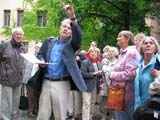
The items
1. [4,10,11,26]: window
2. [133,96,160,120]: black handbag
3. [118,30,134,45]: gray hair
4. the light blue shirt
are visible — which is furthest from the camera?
[4,10,11,26]: window

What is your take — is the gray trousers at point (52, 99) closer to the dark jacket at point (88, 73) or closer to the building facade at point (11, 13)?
the dark jacket at point (88, 73)

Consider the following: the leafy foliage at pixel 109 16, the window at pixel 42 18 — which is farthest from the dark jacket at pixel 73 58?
the window at pixel 42 18

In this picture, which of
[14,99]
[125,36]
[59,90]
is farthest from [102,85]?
[59,90]

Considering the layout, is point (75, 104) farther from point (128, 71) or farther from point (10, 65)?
point (128, 71)

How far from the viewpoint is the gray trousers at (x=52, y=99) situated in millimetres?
6438

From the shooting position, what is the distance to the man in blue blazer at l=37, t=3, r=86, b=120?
250 inches

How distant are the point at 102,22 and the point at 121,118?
13067mm

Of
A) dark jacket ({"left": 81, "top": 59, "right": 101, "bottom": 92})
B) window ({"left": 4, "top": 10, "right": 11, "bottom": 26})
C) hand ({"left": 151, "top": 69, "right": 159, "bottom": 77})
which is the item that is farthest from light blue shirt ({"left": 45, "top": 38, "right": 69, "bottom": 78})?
window ({"left": 4, "top": 10, "right": 11, "bottom": 26})

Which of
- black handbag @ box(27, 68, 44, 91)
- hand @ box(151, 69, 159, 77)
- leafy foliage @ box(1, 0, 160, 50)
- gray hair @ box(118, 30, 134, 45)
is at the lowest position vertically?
black handbag @ box(27, 68, 44, 91)

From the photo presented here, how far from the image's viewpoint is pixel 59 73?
6.43 metres

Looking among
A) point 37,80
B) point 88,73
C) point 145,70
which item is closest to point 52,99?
point 37,80

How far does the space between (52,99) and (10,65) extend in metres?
2.78

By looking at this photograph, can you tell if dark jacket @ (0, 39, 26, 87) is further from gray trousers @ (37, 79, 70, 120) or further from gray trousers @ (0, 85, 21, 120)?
gray trousers @ (37, 79, 70, 120)

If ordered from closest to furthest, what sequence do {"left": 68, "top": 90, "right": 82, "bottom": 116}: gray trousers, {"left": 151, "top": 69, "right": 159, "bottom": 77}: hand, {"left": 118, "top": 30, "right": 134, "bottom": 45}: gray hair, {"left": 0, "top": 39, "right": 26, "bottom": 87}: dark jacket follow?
{"left": 151, "top": 69, "right": 159, "bottom": 77}: hand < {"left": 118, "top": 30, "right": 134, "bottom": 45}: gray hair < {"left": 0, "top": 39, "right": 26, "bottom": 87}: dark jacket < {"left": 68, "top": 90, "right": 82, "bottom": 116}: gray trousers
